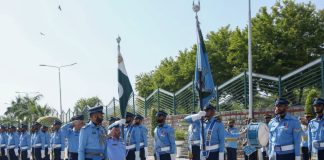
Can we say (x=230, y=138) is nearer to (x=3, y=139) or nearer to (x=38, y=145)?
(x=38, y=145)

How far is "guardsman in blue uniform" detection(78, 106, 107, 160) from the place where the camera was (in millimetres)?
9648

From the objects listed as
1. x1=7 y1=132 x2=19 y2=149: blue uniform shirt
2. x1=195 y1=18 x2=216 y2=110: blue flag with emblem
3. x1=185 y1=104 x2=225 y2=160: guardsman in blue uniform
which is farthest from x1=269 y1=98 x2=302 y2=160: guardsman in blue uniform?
x1=7 y1=132 x2=19 y2=149: blue uniform shirt

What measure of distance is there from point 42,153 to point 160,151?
358 inches

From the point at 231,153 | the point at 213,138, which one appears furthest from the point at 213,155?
the point at 231,153

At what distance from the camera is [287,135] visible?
32.1ft

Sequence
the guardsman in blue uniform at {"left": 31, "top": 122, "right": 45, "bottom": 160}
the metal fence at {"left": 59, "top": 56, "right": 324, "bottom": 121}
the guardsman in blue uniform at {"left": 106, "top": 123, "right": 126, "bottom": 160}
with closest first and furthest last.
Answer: the guardsman in blue uniform at {"left": 106, "top": 123, "right": 126, "bottom": 160}, the metal fence at {"left": 59, "top": 56, "right": 324, "bottom": 121}, the guardsman in blue uniform at {"left": 31, "top": 122, "right": 45, "bottom": 160}

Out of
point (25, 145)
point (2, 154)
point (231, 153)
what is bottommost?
point (2, 154)

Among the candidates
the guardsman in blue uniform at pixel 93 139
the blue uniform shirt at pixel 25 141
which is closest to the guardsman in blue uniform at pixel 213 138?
the guardsman in blue uniform at pixel 93 139

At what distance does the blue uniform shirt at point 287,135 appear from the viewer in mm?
9703

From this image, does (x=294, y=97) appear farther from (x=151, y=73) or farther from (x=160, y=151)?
(x=151, y=73)

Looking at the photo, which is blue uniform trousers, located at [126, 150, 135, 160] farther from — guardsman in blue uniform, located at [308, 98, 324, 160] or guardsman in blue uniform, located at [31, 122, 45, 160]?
guardsman in blue uniform, located at [31, 122, 45, 160]

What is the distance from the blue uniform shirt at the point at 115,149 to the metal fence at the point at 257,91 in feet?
34.2

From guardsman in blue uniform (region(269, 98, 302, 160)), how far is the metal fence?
30.2ft

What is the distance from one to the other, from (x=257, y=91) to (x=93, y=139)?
1357cm
